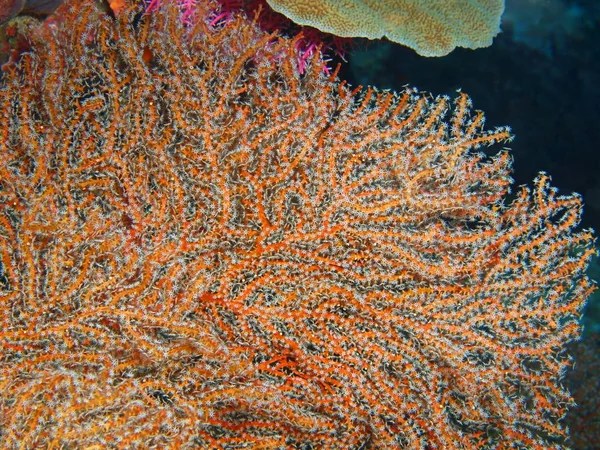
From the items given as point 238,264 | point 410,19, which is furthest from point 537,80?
point 238,264

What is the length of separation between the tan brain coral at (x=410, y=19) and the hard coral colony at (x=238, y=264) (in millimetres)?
321

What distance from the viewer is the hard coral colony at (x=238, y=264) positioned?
2.15 m

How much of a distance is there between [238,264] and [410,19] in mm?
2119

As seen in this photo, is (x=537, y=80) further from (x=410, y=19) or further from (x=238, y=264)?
(x=238, y=264)

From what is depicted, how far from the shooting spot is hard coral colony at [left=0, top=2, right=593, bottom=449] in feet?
7.06

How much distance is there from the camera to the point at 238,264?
91.0 inches

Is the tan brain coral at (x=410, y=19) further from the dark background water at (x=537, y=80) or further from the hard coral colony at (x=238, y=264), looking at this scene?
the dark background water at (x=537, y=80)

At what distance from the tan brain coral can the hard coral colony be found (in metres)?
0.32

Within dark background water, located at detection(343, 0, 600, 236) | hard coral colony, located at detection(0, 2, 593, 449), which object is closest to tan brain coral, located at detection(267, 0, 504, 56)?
hard coral colony, located at detection(0, 2, 593, 449)

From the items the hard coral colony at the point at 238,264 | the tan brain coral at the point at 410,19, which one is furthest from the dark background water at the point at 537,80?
the hard coral colony at the point at 238,264

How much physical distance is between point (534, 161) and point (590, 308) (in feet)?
8.10

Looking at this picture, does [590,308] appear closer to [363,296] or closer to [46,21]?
[363,296]

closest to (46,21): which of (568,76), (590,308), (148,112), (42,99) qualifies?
(42,99)

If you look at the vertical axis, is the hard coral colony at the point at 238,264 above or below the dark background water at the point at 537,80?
below
